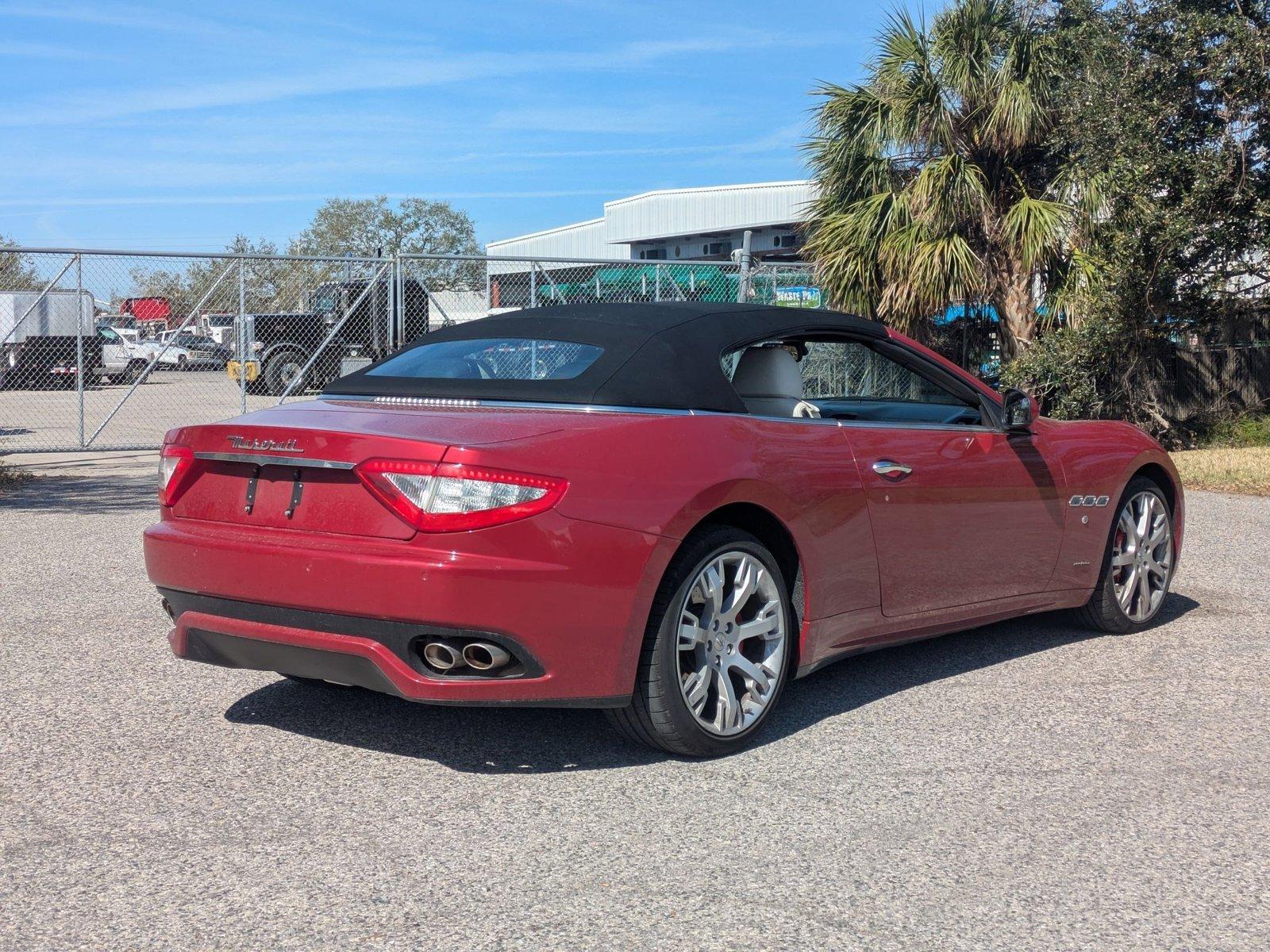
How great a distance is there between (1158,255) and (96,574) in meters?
11.2

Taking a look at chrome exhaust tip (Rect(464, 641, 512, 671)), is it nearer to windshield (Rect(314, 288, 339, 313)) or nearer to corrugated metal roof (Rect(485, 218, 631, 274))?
windshield (Rect(314, 288, 339, 313))

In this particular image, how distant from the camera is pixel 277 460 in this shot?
13.0 feet

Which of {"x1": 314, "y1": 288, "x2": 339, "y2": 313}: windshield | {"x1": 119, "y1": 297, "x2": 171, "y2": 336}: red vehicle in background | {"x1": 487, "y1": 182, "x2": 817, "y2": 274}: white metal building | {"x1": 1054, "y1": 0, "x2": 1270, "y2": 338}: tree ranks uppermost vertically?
{"x1": 487, "y1": 182, "x2": 817, "y2": 274}: white metal building

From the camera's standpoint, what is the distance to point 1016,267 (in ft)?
52.6

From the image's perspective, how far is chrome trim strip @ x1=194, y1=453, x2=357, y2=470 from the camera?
385 centimetres

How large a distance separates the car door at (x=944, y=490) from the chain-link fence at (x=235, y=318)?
10036mm

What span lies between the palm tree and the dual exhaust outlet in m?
12.8

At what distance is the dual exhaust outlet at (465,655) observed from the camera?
12.3 ft

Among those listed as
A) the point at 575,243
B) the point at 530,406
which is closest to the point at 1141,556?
the point at 530,406

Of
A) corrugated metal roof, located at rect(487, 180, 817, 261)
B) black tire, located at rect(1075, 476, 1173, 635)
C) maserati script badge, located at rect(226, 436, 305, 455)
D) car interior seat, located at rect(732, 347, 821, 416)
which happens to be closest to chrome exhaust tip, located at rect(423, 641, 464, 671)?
maserati script badge, located at rect(226, 436, 305, 455)

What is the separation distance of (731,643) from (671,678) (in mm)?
320

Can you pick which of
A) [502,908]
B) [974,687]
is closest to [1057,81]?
[974,687]

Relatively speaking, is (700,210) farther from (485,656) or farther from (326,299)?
(485,656)

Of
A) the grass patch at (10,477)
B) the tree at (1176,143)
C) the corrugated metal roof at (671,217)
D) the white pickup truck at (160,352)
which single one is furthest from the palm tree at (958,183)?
the corrugated metal roof at (671,217)
